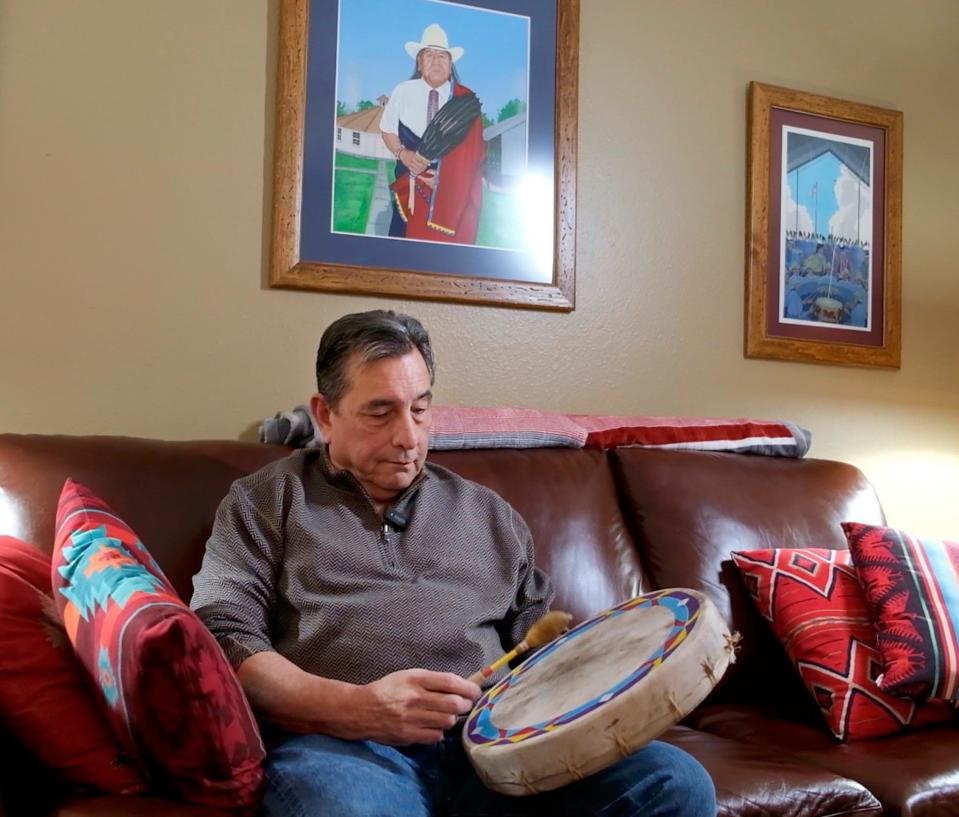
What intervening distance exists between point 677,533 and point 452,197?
99 centimetres

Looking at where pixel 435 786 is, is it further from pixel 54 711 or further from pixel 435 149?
pixel 435 149

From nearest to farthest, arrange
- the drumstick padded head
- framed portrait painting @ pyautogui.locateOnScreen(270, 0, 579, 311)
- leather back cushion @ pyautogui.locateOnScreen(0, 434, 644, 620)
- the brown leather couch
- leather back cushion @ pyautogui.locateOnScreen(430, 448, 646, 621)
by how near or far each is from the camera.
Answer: the drumstick padded head → the brown leather couch → leather back cushion @ pyautogui.locateOnScreen(0, 434, 644, 620) → leather back cushion @ pyautogui.locateOnScreen(430, 448, 646, 621) → framed portrait painting @ pyautogui.locateOnScreen(270, 0, 579, 311)

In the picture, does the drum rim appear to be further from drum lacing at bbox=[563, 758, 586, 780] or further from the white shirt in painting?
the white shirt in painting

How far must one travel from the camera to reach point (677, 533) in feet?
7.16

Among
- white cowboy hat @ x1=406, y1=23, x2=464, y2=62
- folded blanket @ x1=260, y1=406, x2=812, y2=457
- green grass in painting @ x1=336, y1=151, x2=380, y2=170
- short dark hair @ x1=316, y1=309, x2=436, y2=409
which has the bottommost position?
folded blanket @ x1=260, y1=406, x2=812, y2=457

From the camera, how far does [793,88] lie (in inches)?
114

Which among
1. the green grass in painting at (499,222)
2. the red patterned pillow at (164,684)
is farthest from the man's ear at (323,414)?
the green grass in painting at (499,222)

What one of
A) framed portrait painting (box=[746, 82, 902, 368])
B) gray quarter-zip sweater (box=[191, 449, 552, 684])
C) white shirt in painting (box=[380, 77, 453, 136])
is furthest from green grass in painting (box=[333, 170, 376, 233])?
framed portrait painting (box=[746, 82, 902, 368])

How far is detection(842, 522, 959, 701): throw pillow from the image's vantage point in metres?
1.81

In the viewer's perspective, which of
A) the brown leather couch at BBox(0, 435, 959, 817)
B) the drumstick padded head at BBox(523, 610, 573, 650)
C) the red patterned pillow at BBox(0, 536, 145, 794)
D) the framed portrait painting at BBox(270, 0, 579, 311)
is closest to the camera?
the red patterned pillow at BBox(0, 536, 145, 794)

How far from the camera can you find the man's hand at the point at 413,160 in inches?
96.3

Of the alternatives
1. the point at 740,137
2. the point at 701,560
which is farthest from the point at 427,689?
the point at 740,137

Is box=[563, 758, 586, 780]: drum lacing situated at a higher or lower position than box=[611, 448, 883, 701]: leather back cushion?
lower

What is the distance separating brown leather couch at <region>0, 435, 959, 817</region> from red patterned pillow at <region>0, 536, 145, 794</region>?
48 millimetres
